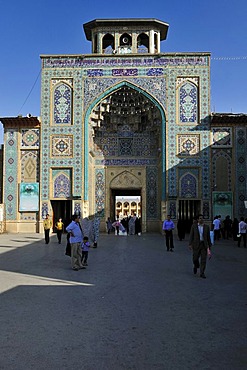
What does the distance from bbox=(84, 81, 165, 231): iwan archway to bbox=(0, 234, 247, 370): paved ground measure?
13.1 meters

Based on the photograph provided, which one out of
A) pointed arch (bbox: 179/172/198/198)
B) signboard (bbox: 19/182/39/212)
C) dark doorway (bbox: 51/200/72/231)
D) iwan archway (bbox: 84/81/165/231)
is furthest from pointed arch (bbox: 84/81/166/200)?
signboard (bbox: 19/182/39/212)

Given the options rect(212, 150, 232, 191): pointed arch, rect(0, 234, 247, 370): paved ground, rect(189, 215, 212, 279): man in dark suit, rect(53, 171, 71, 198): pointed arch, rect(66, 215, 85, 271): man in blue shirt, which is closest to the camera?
rect(0, 234, 247, 370): paved ground

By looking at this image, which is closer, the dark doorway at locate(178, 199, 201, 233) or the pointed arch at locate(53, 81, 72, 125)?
the dark doorway at locate(178, 199, 201, 233)

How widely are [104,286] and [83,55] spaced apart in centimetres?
1670

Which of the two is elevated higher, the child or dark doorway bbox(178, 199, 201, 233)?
dark doorway bbox(178, 199, 201, 233)

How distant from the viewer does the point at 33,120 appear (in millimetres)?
20406

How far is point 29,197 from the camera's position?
2038cm

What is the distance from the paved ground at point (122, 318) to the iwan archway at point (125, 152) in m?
13.1

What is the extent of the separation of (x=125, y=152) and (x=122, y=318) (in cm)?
1850

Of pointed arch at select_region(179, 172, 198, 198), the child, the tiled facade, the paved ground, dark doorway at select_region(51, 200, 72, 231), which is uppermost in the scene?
the tiled facade

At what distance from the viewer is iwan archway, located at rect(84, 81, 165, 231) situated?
Result: 2162 cm

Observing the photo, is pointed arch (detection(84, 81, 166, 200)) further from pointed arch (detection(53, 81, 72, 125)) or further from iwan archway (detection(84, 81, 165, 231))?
pointed arch (detection(53, 81, 72, 125))

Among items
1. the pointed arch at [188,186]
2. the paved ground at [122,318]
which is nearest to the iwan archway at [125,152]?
the pointed arch at [188,186]

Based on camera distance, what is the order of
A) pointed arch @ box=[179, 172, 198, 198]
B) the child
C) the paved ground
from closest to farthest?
the paved ground < the child < pointed arch @ box=[179, 172, 198, 198]
